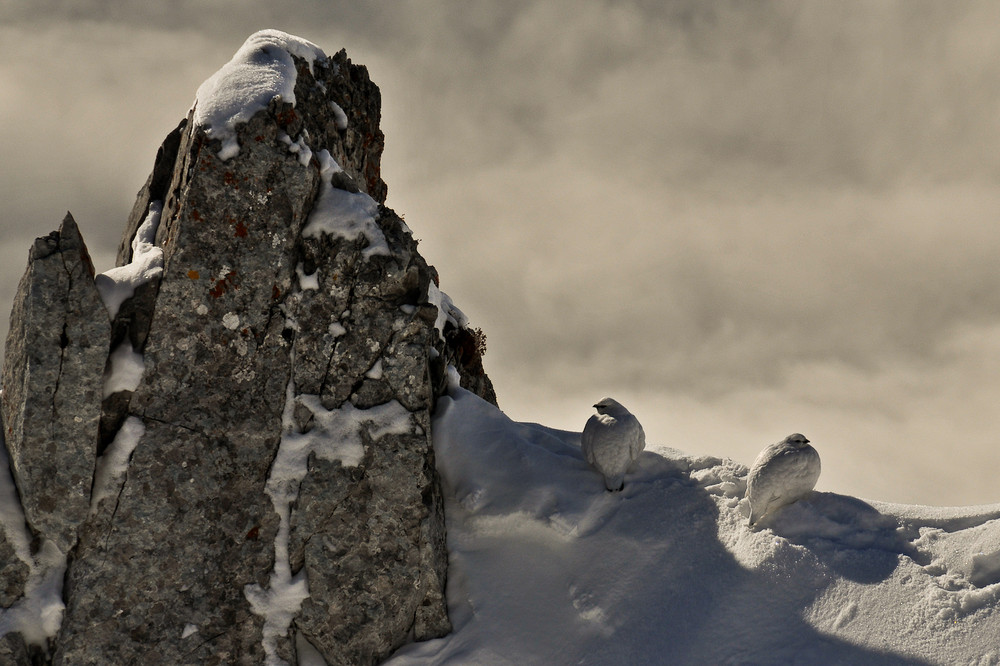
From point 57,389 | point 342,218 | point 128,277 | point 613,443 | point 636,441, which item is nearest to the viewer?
point 57,389

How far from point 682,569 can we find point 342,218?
199 inches

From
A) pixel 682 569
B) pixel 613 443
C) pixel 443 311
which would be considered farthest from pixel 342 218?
pixel 682 569

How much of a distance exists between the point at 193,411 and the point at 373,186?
17.7 ft

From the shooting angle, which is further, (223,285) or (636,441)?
(636,441)

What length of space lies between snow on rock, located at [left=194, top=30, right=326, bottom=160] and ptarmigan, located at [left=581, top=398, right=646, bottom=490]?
4.86 meters

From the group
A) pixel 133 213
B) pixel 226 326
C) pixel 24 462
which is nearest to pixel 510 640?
pixel 226 326

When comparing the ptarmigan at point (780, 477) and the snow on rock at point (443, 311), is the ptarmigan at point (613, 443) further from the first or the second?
the snow on rock at point (443, 311)

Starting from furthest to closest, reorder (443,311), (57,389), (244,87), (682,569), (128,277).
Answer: (443,311)
(244,87)
(682,569)
(128,277)
(57,389)

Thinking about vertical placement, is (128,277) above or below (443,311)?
below

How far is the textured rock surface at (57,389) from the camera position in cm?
741

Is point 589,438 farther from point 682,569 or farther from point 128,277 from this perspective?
point 128,277

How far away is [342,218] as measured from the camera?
332 inches

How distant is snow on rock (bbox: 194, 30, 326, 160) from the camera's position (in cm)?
804

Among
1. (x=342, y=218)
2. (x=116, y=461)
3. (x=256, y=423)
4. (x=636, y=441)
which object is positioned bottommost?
(x=116, y=461)
